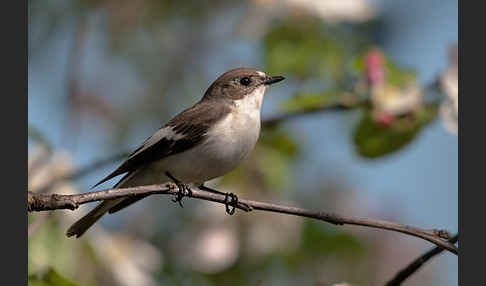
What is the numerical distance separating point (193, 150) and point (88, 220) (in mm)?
688

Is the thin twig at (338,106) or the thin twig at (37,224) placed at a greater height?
the thin twig at (338,106)

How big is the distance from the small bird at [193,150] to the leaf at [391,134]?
0.61m

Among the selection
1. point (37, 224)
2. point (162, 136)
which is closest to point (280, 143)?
point (162, 136)

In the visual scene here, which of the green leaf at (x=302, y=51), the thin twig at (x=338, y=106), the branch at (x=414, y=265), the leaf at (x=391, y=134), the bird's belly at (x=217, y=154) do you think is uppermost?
the green leaf at (x=302, y=51)

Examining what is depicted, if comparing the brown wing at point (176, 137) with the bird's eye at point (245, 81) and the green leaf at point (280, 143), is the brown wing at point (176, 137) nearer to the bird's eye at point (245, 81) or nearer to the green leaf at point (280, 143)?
the bird's eye at point (245, 81)

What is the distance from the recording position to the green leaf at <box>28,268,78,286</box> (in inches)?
97.9

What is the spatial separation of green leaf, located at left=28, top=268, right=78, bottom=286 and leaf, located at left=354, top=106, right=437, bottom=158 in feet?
6.17

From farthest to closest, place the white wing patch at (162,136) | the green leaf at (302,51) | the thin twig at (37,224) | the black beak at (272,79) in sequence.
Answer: the green leaf at (302,51) < the black beak at (272,79) < the white wing patch at (162,136) < the thin twig at (37,224)

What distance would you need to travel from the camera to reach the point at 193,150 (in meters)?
3.78

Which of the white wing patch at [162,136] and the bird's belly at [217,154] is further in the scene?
the white wing patch at [162,136]

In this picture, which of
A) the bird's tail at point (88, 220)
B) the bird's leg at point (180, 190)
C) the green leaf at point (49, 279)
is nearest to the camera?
the green leaf at point (49, 279)

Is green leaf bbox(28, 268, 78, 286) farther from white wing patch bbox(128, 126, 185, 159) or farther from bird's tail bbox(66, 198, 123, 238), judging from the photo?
white wing patch bbox(128, 126, 185, 159)

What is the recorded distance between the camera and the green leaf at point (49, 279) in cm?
249

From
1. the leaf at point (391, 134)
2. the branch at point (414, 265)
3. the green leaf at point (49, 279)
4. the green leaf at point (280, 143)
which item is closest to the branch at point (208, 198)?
the branch at point (414, 265)
